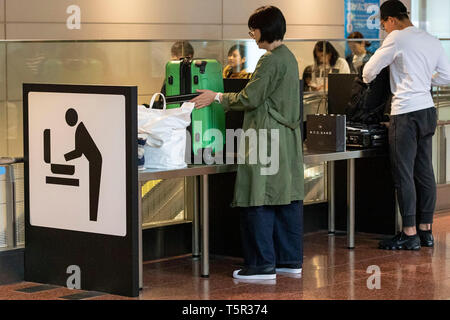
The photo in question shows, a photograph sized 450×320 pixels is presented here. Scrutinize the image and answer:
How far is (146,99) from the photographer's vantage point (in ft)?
21.1

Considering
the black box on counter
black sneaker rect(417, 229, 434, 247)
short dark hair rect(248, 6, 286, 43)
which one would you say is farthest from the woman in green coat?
black sneaker rect(417, 229, 434, 247)

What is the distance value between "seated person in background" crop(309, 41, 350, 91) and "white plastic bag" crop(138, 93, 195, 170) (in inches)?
74.1

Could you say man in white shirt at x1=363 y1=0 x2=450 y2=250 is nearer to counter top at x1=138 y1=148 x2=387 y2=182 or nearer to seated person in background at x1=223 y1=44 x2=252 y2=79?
counter top at x1=138 y1=148 x2=387 y2=182

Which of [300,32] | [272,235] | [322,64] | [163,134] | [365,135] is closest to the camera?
[163,134]

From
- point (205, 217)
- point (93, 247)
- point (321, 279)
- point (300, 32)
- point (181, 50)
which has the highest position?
point (300, 32)

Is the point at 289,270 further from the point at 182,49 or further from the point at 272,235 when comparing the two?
the point at 182,49

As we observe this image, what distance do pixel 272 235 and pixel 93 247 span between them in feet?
3.37

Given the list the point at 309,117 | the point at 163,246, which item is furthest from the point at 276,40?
the point at 163,246

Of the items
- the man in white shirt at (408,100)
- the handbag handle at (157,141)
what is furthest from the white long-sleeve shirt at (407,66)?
the handbag handle at (157,141)

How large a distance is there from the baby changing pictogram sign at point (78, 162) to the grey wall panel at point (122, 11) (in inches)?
189

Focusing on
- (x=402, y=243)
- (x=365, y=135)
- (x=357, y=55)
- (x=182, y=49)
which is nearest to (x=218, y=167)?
(x=182, y=49)

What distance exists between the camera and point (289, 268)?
5.21 metres

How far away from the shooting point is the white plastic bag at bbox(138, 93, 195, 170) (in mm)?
4746

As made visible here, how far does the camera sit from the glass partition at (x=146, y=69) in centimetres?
573
